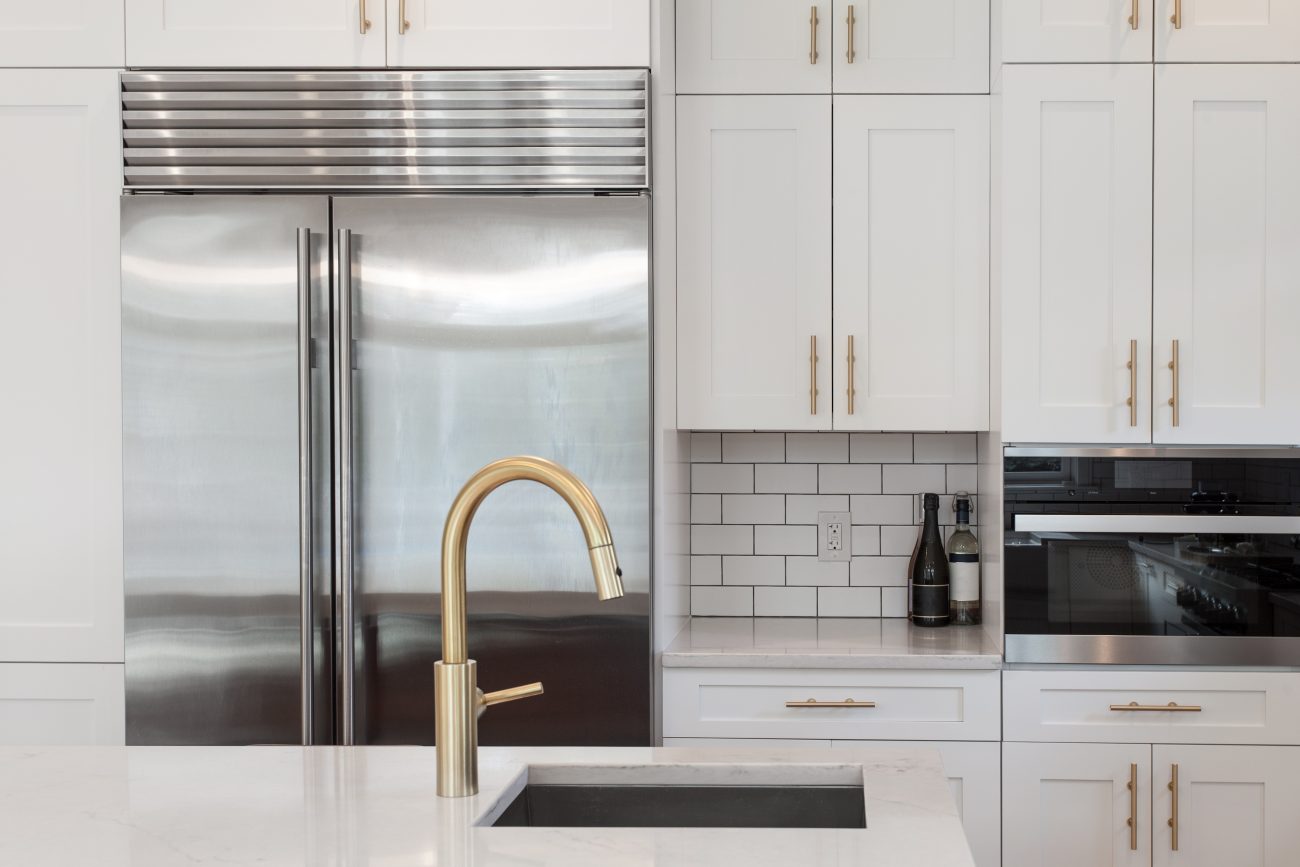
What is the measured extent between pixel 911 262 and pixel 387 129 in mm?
1224

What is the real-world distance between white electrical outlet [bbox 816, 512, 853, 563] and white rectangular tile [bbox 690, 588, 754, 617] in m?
0.22

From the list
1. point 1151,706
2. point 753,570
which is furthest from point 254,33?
point 1151,706

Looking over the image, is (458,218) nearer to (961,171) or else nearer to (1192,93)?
(961,171)

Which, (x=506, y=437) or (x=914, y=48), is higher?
(x=914, y=48)

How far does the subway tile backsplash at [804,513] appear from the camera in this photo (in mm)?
2955

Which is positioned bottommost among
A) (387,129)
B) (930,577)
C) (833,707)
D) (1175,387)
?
(833,707)

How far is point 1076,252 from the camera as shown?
2.44 meters

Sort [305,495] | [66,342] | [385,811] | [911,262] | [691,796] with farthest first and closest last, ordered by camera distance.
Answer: [911,262] → [66,342] → [305,495] → [691,796] → [385,811]

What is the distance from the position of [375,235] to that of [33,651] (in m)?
1.16

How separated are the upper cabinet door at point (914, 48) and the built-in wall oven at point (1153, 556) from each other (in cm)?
91

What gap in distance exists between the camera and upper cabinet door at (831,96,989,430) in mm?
2617

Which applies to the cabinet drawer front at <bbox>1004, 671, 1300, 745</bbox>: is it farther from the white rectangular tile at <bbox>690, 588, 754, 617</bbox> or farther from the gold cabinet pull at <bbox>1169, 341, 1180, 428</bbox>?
the white rectangular tile at <bbox>690, 588, 754, 617</bbox>

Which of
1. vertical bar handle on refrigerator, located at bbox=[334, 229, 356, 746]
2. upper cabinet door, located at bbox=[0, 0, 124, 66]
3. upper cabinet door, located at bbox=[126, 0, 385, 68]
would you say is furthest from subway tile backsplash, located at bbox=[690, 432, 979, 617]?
upper cabinet door, located at bbox=[0, 0, 124, 66]

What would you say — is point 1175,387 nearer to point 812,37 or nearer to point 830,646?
point 830,646
